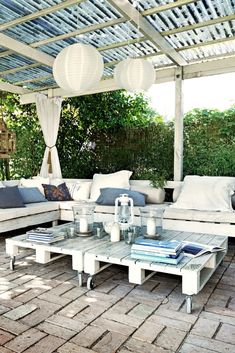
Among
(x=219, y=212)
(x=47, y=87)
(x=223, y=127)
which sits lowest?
(x=219, y=212)

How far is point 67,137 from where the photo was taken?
20.9 ft

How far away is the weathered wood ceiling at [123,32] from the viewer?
129 inches

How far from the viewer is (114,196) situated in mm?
4320

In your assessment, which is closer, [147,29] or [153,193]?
[147,29]

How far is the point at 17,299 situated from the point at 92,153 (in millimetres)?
3907

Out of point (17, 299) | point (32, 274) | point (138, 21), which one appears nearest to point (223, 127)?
point (138, 21)

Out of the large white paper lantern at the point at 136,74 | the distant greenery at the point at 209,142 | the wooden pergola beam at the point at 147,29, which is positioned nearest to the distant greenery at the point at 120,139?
the distant greenery at the point at 209,142

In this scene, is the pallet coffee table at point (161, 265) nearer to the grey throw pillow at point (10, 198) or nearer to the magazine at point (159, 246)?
the magazine at point (159, 246)

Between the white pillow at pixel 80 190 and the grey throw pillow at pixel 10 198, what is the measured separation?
99 centimetres

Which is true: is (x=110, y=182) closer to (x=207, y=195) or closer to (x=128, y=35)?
(x=207, y=195)

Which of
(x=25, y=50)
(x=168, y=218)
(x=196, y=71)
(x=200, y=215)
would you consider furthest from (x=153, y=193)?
(x=25, y=50)

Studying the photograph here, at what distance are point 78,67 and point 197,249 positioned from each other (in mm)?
1760

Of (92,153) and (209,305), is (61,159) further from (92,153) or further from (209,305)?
(209,305)

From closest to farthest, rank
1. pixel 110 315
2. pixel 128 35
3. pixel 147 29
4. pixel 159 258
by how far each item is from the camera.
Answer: pixel 110 315 → pixel 159 258 → pixel 147 29 → pixel 128 35
